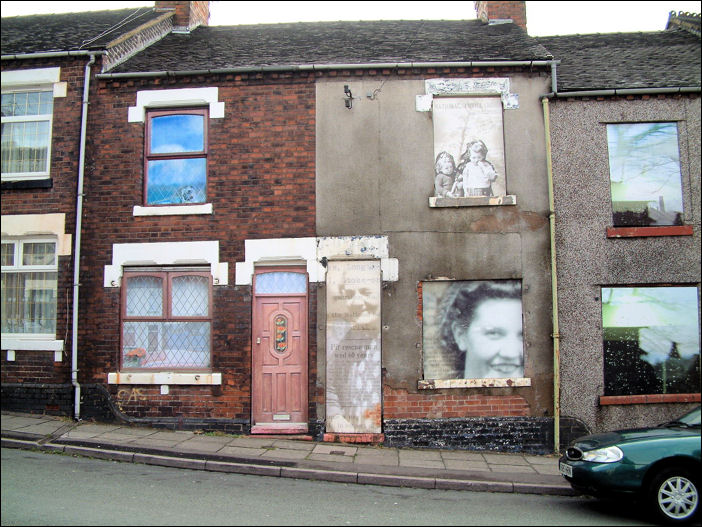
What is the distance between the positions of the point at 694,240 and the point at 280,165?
7.18 meters

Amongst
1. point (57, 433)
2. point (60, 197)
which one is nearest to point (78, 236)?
point (60, 197)

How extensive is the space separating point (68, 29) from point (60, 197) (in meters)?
4.48

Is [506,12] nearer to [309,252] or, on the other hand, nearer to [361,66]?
[361,66]

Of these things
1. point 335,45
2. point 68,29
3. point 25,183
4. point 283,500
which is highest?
point 68,29

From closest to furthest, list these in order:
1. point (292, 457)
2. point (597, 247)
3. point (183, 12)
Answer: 1. point (292, 457)
2. point (597, 247)
3. point (183, 12)

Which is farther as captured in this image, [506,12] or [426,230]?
[506,12]

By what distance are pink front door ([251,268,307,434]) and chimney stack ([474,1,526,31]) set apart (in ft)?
25.8

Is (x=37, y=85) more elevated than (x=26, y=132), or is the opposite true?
(x=37, y=85)

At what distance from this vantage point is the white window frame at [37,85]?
10.4 metres

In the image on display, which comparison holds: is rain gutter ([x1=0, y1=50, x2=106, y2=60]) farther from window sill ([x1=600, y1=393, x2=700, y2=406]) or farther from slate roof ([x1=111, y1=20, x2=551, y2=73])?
window sill ([x1=600, y1=393, x2=700, y2=406])

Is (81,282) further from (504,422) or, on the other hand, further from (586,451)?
(586,451)

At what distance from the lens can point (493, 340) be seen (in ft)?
31.1

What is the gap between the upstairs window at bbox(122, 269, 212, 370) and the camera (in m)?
9.84

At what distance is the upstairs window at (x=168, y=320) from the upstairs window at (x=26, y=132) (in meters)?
2.96
